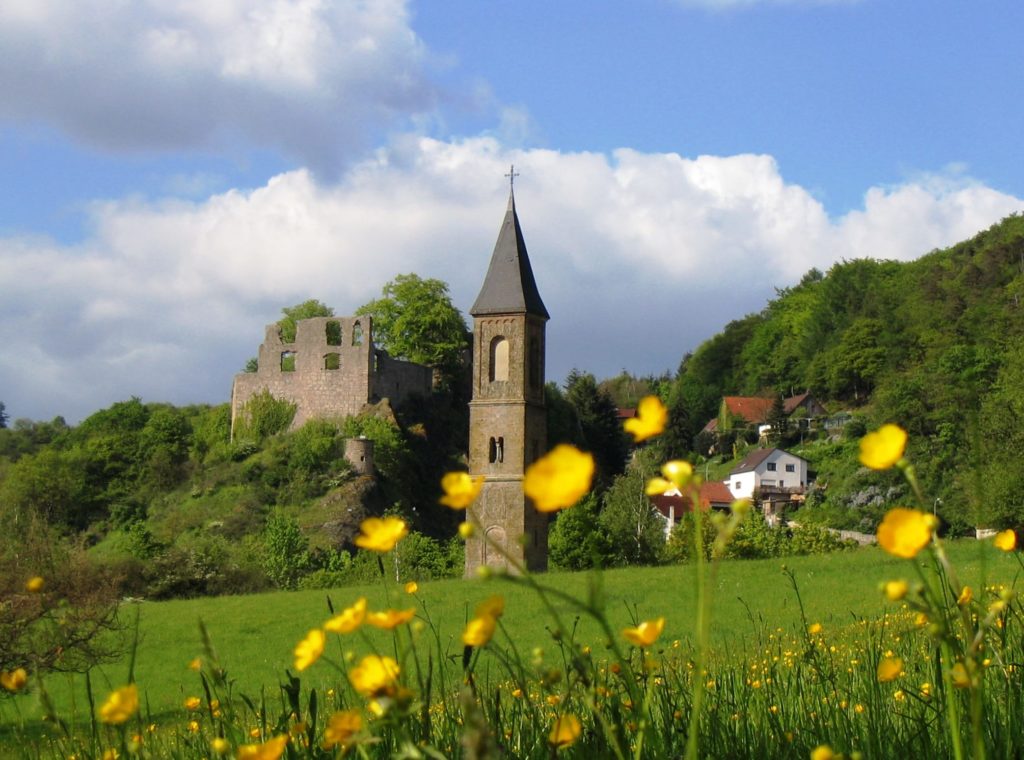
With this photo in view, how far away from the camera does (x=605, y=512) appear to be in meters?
50.7

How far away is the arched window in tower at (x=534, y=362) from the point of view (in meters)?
43.2

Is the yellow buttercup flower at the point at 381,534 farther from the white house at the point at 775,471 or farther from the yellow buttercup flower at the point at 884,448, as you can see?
the white house at the point at 775,471

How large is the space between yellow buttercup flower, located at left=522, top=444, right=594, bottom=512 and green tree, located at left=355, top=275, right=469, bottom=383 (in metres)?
62.3

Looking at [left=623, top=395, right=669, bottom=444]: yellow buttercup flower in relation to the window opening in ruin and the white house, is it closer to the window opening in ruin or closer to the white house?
the window opening in ruin

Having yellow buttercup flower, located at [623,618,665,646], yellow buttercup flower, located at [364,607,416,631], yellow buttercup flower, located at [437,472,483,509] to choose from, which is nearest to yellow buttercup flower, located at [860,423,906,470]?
yellow buttercup flower, located at [623,618,665,646]

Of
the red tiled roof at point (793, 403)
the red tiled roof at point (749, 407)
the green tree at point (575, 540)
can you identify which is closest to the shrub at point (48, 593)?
the green tree at point (575, 540)

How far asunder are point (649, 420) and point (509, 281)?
Answer: 42.0 meters

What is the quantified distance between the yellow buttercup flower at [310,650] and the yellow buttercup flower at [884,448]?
2.48 ft

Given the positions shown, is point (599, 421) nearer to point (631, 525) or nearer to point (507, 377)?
point (631, 525)

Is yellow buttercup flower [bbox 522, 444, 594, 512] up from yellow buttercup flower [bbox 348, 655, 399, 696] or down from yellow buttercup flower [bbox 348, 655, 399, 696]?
Answer: up

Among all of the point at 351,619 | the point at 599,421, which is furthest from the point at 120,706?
the point at 599,421

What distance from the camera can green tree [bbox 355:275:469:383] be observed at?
210 ft

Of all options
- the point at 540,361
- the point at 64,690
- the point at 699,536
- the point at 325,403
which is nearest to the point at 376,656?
the point at 699,536

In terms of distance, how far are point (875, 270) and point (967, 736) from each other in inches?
4044
